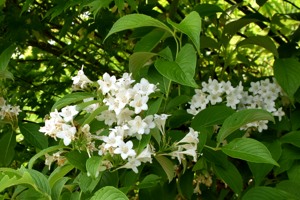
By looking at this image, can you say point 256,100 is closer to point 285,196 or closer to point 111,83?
point 285,196

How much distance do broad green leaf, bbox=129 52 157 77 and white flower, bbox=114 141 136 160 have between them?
277 mm

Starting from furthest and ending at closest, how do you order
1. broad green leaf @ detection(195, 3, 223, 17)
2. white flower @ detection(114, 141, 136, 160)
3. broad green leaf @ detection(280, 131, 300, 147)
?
broad green leaf @ detection(195, 3, 223, 17) → broad green leaf @ detection(280, 131, 300, 147) → white flower @ detection(114, 141, 136, 160)

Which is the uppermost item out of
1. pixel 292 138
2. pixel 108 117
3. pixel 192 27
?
pixel 192 27

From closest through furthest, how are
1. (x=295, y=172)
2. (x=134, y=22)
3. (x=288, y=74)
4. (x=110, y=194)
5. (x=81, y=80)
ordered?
1. (x=110, y=194)
2. (x=134, y=22)
3. (x=81, y=80)
4. (x=295, y=172)
5. (x=288, y=74)

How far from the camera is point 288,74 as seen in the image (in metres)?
1.46

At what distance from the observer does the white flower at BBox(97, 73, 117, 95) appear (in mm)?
1103

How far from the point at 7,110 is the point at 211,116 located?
24.7 inches

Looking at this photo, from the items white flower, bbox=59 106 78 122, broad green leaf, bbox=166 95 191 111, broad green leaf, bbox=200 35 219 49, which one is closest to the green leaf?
broad green leaf, bbox=200 35 219 49

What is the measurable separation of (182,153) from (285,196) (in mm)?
296

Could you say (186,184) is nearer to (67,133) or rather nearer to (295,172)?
(295,172)

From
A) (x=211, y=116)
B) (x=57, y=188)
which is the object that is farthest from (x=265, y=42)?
(x=57, y=188)

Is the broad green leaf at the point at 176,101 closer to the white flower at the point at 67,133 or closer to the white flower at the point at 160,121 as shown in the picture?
the white flower at the point at 160,121

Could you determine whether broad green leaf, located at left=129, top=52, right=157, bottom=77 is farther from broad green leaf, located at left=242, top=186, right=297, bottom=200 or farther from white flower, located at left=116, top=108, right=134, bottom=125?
broad green leaf, located at left=242, top=186, right=297, bottom=200

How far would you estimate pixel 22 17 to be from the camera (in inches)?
73.5
